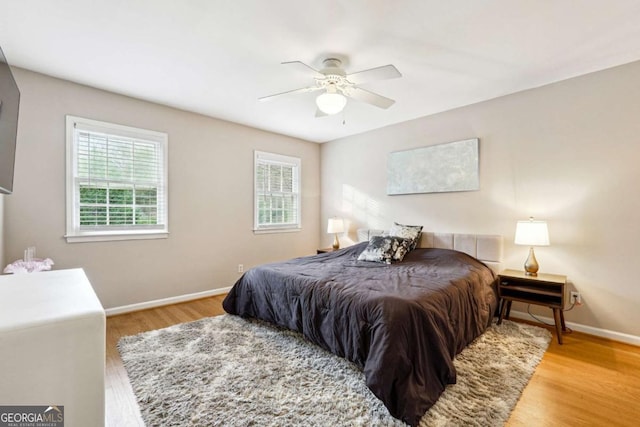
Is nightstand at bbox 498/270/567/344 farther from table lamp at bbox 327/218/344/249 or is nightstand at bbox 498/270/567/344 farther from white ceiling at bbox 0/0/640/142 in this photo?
table lamp at bbox 327/218/344/249

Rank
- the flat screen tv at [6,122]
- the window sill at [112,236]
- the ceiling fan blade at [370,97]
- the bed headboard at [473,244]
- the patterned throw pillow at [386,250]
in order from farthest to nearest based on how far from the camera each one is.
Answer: the patterned throw pillow at [386,250], the bed headboard at [473,244], the window sill at [112,236], the ceiling fan blade at [370,97], the flat screen tv at [6,122]

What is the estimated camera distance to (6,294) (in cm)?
112

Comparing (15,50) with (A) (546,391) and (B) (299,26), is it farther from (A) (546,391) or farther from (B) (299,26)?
(A) (546,391)

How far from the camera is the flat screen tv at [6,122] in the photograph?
1.48 meters

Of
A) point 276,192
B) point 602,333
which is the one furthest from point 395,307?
point 276,192

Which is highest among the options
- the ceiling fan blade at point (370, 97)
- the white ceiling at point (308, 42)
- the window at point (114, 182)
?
the white ceiling at point (308, 42)

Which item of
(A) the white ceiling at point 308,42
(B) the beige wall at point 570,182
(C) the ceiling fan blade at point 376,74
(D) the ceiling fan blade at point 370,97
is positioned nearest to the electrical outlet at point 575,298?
(B) the beige wall at point 570,182

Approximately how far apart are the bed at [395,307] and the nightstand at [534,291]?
5.3 inches

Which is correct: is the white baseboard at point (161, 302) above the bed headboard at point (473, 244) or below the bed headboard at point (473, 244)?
below

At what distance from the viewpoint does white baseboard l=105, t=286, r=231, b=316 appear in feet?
10.9

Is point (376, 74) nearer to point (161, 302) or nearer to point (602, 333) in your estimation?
point (602, 333)

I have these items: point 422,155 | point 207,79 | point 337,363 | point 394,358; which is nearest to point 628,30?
point 422,155

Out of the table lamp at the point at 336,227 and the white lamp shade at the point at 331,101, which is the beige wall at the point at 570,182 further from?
the white lamp shade at the point at 331,101

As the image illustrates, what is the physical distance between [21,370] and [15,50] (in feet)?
9.68
